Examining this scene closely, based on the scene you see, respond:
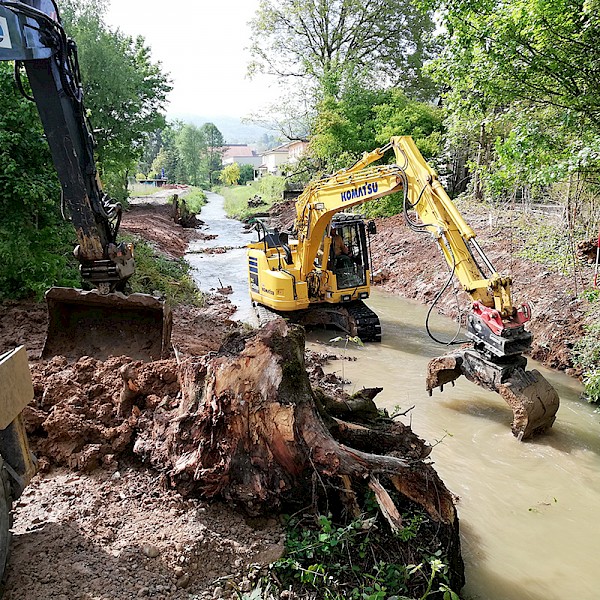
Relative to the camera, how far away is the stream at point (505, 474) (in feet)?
13.2

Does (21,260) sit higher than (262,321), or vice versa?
(21,260)

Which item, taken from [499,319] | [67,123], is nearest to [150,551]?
[67,123]

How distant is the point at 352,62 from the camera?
876 inches

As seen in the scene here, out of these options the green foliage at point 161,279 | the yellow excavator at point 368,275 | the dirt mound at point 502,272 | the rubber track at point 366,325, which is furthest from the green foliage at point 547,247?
the green foliage at point 161,279

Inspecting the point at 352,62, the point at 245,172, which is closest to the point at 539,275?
the point at 352,62

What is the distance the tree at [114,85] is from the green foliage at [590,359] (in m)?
13.7

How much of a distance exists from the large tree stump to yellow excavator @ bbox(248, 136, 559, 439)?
2.60 m

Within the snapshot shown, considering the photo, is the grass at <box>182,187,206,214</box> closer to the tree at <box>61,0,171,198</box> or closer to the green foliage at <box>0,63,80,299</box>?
the tree at <box>61,0,171,198</box>

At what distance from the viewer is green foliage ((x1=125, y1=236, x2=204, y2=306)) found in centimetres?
1024

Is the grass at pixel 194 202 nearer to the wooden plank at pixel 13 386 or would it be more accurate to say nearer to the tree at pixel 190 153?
the tree at pixel 190 153

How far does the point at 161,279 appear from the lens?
11109 millimetres

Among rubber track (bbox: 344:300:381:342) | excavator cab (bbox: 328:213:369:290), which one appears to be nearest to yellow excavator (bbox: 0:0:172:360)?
excavator cab (bbox: 328:213:369:290)

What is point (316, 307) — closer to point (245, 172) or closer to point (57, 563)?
point (57, 563)

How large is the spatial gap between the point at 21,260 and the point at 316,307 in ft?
16.3
